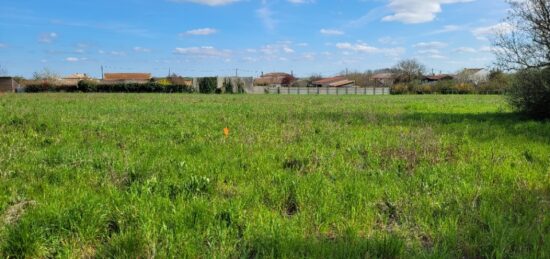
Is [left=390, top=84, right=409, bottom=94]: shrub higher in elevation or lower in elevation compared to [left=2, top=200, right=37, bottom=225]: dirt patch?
higher

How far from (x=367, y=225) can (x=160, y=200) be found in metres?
2.03

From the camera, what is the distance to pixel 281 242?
3.33 m

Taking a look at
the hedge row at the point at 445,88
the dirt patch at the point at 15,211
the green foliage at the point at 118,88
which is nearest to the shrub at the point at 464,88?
the hedge row at the point at 445,88

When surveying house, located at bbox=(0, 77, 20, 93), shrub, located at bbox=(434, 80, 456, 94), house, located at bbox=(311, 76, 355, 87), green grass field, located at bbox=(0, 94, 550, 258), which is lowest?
green grass field, located at bbox=(0, 94, 550, 258)

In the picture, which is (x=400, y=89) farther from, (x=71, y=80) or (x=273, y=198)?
(x=273, y=198)

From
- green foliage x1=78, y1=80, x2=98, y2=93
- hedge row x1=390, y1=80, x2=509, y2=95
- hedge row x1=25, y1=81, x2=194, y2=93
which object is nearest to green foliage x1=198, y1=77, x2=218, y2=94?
hedge row x1=25, y1=81, x2=194, y2=93

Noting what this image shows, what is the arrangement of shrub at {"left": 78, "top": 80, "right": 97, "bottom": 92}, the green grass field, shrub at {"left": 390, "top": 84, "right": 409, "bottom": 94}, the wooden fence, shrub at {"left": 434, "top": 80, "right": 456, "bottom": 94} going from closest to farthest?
the green grass field → shrub at {"left": 78, "top": 80, "right": 97, "bottom": 92} → shrub at {"left": 434, "top": 80, "right": 456, "bottom": 94} → shrub at {"left": 390, "top": 84, "right": 409, "bottom": 94} → the wooden fence

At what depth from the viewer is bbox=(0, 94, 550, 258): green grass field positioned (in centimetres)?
332

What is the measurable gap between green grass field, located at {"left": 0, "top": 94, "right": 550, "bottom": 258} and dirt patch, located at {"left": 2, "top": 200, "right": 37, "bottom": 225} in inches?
0.6

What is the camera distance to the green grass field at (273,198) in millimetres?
3320

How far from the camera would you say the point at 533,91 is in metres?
13.4

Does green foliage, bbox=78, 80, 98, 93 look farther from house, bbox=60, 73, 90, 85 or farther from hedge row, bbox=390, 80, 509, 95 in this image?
hedge row, bbox=390, 80, 509, 95

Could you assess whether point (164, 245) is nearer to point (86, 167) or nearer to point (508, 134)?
point (86, 167)

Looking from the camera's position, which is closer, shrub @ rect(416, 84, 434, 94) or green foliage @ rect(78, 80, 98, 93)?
green foliage @ rect(78, 80, 98, 93)
